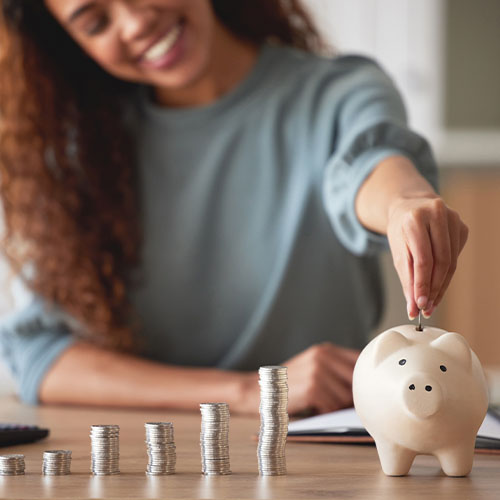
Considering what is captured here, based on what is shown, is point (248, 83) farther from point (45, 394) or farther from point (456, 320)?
point (456, 320)

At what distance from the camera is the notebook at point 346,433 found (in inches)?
32.0

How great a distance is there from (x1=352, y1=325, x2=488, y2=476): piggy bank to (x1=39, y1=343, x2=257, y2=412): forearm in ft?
1.57

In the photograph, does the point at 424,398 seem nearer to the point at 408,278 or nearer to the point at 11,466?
the point at 408,278

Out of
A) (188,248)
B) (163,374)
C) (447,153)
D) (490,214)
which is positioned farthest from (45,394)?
(490,214)

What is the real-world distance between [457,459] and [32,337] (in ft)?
3.14

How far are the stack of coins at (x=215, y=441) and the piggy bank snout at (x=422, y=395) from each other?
15cm

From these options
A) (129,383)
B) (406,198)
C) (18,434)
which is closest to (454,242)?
(406,198)

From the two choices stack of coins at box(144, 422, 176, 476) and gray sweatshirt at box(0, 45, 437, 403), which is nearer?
stack of coins at box(144, 422, 176, 476)

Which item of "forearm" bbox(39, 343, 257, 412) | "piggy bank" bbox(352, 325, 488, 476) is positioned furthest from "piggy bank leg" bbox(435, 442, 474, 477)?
"forearm" bbox(39, 343, 257, 412)

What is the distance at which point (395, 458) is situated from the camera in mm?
688

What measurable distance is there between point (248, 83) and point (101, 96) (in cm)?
28

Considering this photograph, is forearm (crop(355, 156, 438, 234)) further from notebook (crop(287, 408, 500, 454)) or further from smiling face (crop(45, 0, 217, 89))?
smiling face (crop(45, 0, 217, 89))

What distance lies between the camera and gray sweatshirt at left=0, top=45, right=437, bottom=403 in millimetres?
1470

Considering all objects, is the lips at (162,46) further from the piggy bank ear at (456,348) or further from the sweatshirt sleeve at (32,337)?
the piggy bank ear at (456,348)
